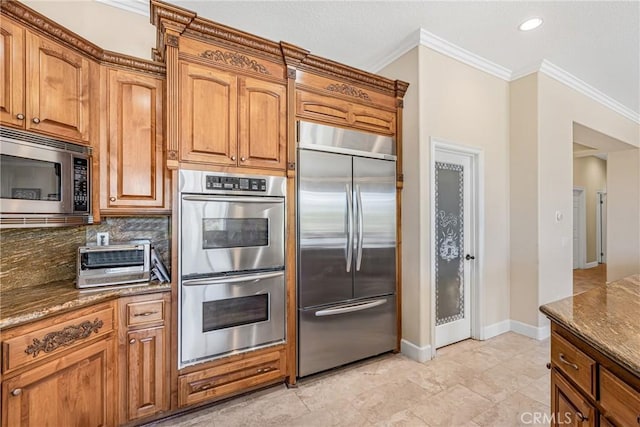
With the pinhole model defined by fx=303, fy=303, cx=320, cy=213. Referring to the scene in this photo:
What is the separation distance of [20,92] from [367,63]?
9.83ft

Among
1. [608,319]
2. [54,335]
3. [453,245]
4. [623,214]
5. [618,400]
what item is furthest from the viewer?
[623,214]

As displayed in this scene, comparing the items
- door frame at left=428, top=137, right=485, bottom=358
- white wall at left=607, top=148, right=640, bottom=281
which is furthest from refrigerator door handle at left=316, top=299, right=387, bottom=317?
white wall at left=607, top=148, right=640, bottom=281

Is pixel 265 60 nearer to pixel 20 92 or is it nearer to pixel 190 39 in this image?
pixel 190 39

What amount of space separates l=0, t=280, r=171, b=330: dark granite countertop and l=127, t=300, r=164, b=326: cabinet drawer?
0.08 meters

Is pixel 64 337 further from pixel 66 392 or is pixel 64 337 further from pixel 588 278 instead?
pixel 588 278

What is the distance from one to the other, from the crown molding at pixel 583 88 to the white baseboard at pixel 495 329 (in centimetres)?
293

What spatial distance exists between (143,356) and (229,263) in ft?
2.55

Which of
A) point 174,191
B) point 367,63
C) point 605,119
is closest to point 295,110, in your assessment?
point 174,191

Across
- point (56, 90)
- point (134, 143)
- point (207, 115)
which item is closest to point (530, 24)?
point (207, 115)

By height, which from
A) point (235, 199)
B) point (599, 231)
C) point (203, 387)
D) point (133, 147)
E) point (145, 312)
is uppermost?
point (133, 147)

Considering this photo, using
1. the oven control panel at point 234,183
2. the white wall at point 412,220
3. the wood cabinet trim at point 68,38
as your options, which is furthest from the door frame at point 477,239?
the wood cabinet trim at point 68,38

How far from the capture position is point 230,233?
222 centimetres

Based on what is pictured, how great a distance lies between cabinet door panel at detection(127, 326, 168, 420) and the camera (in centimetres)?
193

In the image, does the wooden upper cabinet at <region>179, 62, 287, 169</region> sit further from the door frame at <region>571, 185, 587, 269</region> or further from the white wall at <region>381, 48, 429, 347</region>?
the door frame at <region>571, 185, 587, 269</region>
